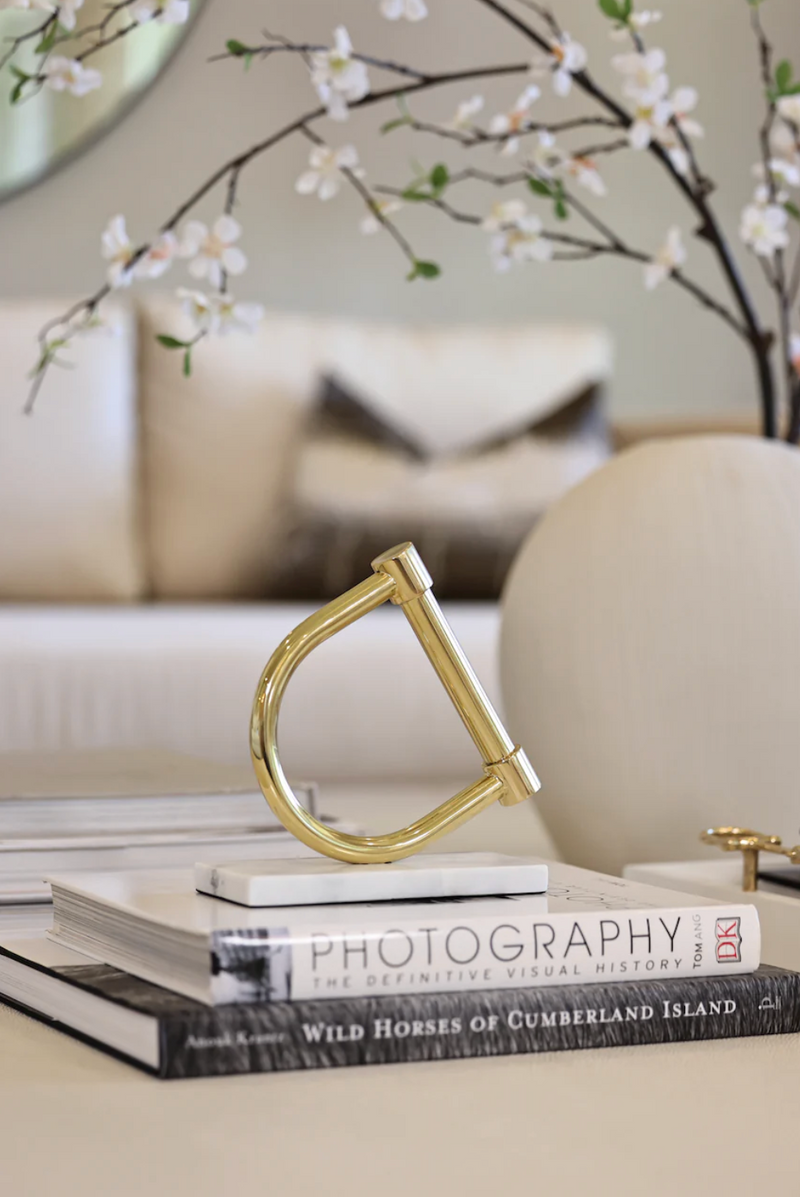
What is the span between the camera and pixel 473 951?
50 centimetres

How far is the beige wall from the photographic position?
3.03 metres

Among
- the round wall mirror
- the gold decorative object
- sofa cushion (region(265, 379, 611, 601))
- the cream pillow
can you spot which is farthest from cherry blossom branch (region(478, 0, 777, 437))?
the round wall mirror

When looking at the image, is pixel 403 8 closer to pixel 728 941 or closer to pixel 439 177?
pixel 439 177

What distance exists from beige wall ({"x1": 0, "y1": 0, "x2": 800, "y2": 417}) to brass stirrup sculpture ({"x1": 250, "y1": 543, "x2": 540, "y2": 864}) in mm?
2623

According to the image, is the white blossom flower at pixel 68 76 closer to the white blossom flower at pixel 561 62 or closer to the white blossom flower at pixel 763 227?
the white blossom flower at pixel 561 62

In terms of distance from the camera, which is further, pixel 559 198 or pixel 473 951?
pixel 559 198

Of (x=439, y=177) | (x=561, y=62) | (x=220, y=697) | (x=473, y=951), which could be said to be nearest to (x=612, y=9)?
(x=561, y=62)

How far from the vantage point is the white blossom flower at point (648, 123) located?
0.99 meters

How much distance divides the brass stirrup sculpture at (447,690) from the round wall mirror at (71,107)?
2602mm

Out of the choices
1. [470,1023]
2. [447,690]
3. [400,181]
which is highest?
[400,181]

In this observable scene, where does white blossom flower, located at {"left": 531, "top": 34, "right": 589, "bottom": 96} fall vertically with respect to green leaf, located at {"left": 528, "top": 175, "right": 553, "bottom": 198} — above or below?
above

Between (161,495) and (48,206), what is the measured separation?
741 millimetres

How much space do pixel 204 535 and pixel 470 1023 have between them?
2.18 m

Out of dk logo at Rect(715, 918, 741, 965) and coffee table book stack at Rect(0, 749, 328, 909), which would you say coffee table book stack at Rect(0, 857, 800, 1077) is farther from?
coffee table book stack at Rect(0, 749, 328, 909)
